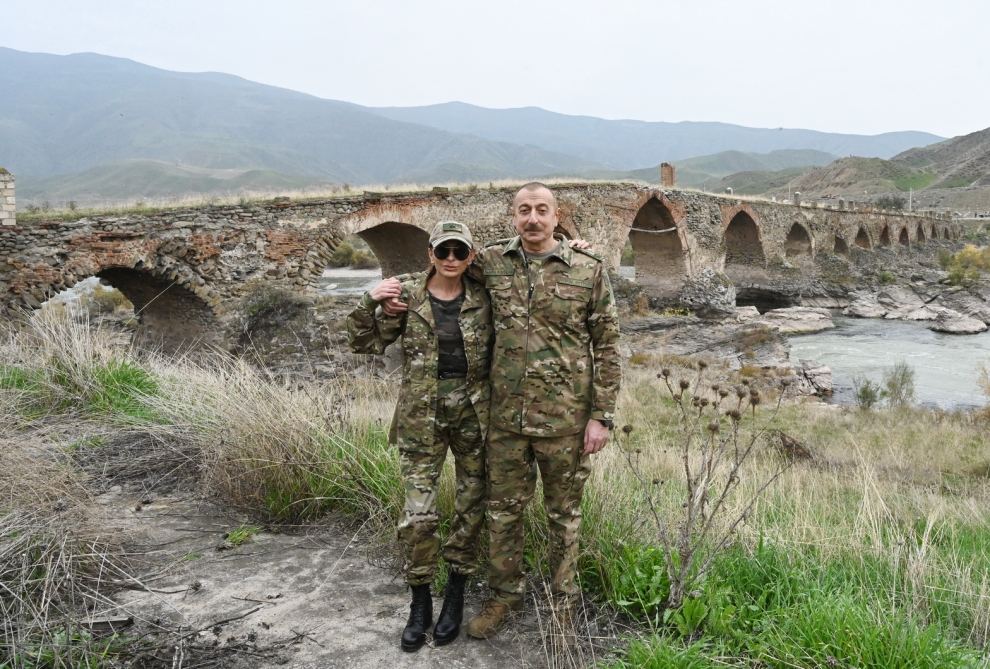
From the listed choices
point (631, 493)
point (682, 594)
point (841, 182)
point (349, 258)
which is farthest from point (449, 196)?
point (841, 182)

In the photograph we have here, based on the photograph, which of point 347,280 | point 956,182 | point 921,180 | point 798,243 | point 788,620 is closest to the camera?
point 788,620

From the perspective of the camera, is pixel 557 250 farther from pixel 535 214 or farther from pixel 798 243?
pixel 798 243

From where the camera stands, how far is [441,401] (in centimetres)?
298

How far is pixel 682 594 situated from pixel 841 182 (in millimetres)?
85556

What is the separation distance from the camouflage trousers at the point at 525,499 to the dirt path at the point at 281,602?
0.77 ft

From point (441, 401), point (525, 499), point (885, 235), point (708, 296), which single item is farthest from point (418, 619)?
point (885, 235)

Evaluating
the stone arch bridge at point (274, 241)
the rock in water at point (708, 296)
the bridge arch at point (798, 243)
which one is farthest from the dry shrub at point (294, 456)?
the bridge arch at point (798, 243)

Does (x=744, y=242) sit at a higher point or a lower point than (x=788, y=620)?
higher

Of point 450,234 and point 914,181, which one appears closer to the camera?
point 450,234

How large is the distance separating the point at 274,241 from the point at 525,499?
12376mm

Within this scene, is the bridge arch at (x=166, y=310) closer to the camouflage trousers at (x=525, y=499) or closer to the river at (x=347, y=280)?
the river at (x=347, y=280)

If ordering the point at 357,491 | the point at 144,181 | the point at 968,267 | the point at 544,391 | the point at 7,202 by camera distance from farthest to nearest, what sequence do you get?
1. the point at 144,181
2. the point at 968,267
3. the point at 7,202
4. the point at 357,491
5. the point at 544,391

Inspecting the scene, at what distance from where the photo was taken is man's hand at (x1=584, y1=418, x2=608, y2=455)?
2.85 m

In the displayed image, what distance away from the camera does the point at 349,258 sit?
38.7m
